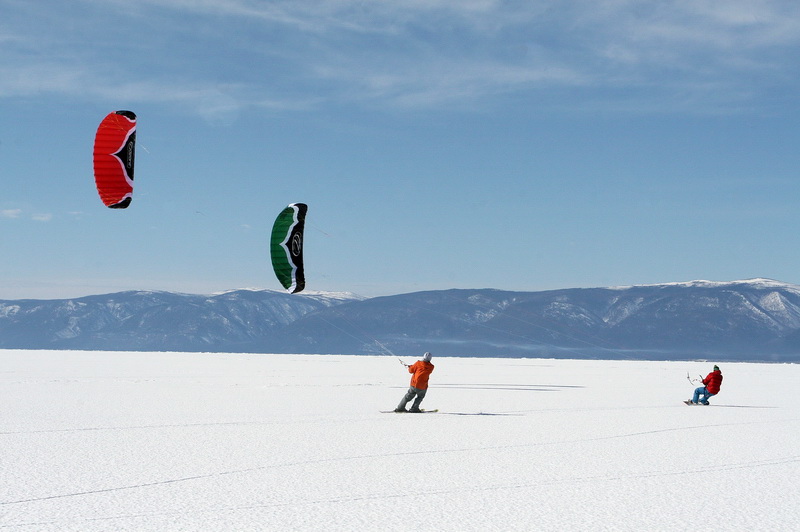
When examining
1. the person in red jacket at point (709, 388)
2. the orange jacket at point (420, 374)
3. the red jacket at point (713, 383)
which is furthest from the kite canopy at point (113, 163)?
the red jacket at point (713, 383)

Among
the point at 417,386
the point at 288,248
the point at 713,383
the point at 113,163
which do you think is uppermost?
the point at 113,163

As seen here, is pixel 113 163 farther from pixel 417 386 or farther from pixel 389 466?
pixel 389 466

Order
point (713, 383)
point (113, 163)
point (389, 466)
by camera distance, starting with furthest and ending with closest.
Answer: point (113, 163) → point (713, 383) → point (389, 466)

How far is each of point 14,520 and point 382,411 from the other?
13.1m

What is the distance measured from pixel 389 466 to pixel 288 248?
17.7 metres

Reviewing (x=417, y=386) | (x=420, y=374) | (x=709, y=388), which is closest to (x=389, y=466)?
(x=417, y=386)

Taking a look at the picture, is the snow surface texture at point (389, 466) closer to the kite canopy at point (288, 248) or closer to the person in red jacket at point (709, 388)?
the person in red jacket at point (709, 388)

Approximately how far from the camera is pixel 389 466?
11.7m

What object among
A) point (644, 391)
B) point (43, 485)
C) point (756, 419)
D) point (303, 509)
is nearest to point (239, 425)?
point (43, 485)

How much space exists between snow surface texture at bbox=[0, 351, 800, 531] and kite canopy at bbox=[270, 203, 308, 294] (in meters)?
6.49

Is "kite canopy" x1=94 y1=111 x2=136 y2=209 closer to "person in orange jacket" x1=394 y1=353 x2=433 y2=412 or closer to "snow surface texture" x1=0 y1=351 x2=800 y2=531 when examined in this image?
"snow surface texture" x1=0 y1=351 x2=800 y2=531

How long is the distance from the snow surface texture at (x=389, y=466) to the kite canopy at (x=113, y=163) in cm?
590

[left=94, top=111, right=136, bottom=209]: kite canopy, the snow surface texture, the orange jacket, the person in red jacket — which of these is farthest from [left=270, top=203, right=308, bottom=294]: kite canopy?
the person in red jacket

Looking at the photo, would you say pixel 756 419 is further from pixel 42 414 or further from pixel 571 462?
pixel 42 414
